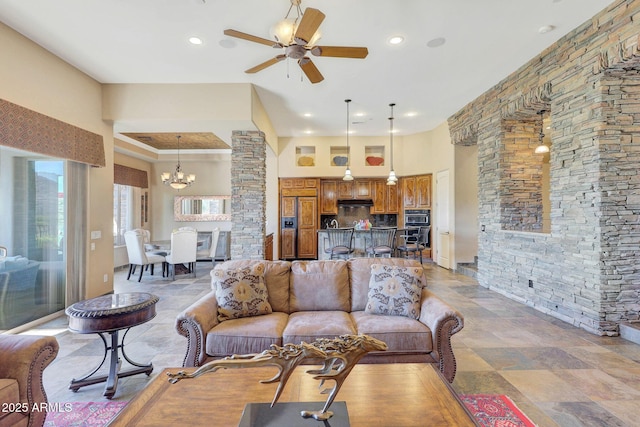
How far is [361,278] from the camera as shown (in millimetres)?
2867

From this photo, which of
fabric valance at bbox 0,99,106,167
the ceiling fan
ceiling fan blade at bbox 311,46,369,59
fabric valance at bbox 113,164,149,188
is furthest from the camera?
fabric valance at bbox 113,164,149,188

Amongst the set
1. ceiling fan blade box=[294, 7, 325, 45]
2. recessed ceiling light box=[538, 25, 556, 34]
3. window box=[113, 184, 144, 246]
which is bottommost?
window box=[113, 184, 144, 246]

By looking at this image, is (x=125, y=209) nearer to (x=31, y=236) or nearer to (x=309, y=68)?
(x=31, y=236)

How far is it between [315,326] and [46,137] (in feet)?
13.3

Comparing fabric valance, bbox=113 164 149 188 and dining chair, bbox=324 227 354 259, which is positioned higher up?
fabric valance, bbox=113 164 149 188

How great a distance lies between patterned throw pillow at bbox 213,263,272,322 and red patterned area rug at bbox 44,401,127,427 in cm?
90

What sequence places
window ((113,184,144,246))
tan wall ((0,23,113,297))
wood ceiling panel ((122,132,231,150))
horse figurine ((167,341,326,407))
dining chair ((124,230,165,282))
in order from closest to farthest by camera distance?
horse figurine ((167,341,326,407)), tan wall ((0,23,113,297)), dining chair ((124,230,165,282)), wood ceiling panel ((122,132,231,150)), window ((113,184,144,246))

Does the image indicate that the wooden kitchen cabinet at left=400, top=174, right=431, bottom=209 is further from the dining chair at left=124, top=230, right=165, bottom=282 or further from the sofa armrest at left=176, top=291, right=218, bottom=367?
the sofa armrest at left=176, top=291, right=218, bottom=367

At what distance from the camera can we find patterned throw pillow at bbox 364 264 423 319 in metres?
2.56

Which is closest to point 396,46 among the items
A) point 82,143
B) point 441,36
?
point 441,36

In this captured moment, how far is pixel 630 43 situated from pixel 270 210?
7.24 m

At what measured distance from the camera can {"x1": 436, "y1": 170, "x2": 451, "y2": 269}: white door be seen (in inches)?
276

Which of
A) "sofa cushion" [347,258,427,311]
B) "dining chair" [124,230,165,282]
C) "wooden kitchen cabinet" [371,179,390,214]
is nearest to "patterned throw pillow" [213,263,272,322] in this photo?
"sofa cushion" [347,258,427,311]

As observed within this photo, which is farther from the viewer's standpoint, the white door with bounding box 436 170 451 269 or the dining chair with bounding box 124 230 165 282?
the white door with bounding box 436 170 451 269
